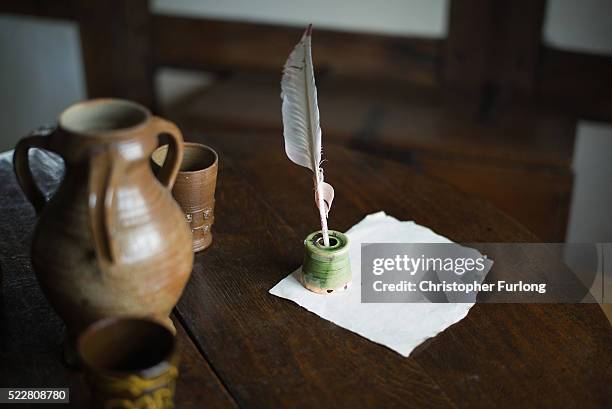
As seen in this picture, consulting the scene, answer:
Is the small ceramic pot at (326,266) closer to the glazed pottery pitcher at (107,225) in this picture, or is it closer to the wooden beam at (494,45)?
the glazed pottery pitcher at (107,225)

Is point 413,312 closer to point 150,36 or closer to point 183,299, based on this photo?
point 183,299

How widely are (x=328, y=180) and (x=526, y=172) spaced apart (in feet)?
2.79

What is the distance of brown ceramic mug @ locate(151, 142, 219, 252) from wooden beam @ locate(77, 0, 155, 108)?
147 centimetres

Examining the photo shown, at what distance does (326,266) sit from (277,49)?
152 cm

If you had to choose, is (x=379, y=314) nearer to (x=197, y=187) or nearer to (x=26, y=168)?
(x=197, y=187)

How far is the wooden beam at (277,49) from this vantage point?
2.41 meters

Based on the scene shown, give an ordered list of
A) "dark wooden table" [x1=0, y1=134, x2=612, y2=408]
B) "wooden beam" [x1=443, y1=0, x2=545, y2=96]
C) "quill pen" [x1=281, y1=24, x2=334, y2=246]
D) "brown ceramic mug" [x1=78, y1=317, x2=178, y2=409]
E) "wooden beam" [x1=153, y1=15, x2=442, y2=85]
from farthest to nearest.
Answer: "wooden beam" [x1=153, y1=15, x2=442, y2=85] < "wooden beam" [x1=443, y1=0, x2=545, y2=96] < "quill pen" [x1=281, y1=24, x2=334, y2=246] < "dark wooden table" [x1=0, y1=134, x2=612, y2=408] < "brown ceramic mug" [x1=78, y1=317, x2=178, y2=409]

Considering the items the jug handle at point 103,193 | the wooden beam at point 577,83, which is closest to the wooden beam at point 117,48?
the wooden beam at point 577,83

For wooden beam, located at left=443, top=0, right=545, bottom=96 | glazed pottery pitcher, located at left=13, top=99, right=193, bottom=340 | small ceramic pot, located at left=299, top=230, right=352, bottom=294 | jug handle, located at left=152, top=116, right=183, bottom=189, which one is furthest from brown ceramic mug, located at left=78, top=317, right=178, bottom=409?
wooden beam, located at left=443, top=0, right=545, bottom=96

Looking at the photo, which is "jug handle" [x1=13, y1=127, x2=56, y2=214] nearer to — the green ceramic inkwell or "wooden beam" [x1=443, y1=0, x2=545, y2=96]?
the green ceramic inkwell

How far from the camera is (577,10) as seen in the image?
2.24 meters

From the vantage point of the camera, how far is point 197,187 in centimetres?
116

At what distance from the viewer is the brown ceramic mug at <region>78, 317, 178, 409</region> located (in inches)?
31.0

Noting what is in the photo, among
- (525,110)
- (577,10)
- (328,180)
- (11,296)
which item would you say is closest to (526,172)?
(525,110)
